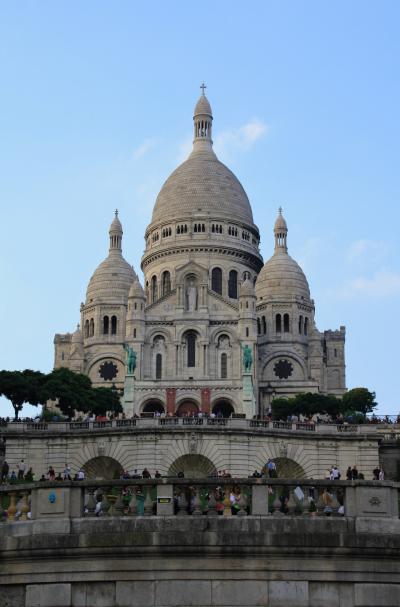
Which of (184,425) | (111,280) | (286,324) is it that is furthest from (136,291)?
(184,425)

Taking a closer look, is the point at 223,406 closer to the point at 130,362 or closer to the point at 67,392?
the point at 130,362

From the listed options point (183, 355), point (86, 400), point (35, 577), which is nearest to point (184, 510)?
point (35, 577)

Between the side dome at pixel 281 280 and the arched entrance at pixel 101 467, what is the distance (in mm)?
A: 70879

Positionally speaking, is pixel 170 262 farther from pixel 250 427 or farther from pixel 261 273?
pixel 250 427

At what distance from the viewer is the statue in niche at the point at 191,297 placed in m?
113

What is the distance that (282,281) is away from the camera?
119875mm

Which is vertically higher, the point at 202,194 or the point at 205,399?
the point at 202,194

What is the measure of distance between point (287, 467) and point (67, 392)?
29.5m

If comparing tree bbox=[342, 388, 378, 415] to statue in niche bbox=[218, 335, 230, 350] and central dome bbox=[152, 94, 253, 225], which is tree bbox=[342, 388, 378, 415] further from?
central dome bbox=[152, 94, 253, 225]

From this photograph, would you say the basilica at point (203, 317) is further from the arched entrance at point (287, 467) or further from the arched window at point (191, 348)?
the arched entrance at point (287, 467)

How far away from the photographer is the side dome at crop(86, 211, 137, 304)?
120688 millimetres

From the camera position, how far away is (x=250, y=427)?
49.4 m

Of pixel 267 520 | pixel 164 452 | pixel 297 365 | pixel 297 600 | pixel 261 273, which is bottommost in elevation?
pixel 297 600

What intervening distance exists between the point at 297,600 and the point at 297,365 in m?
102
